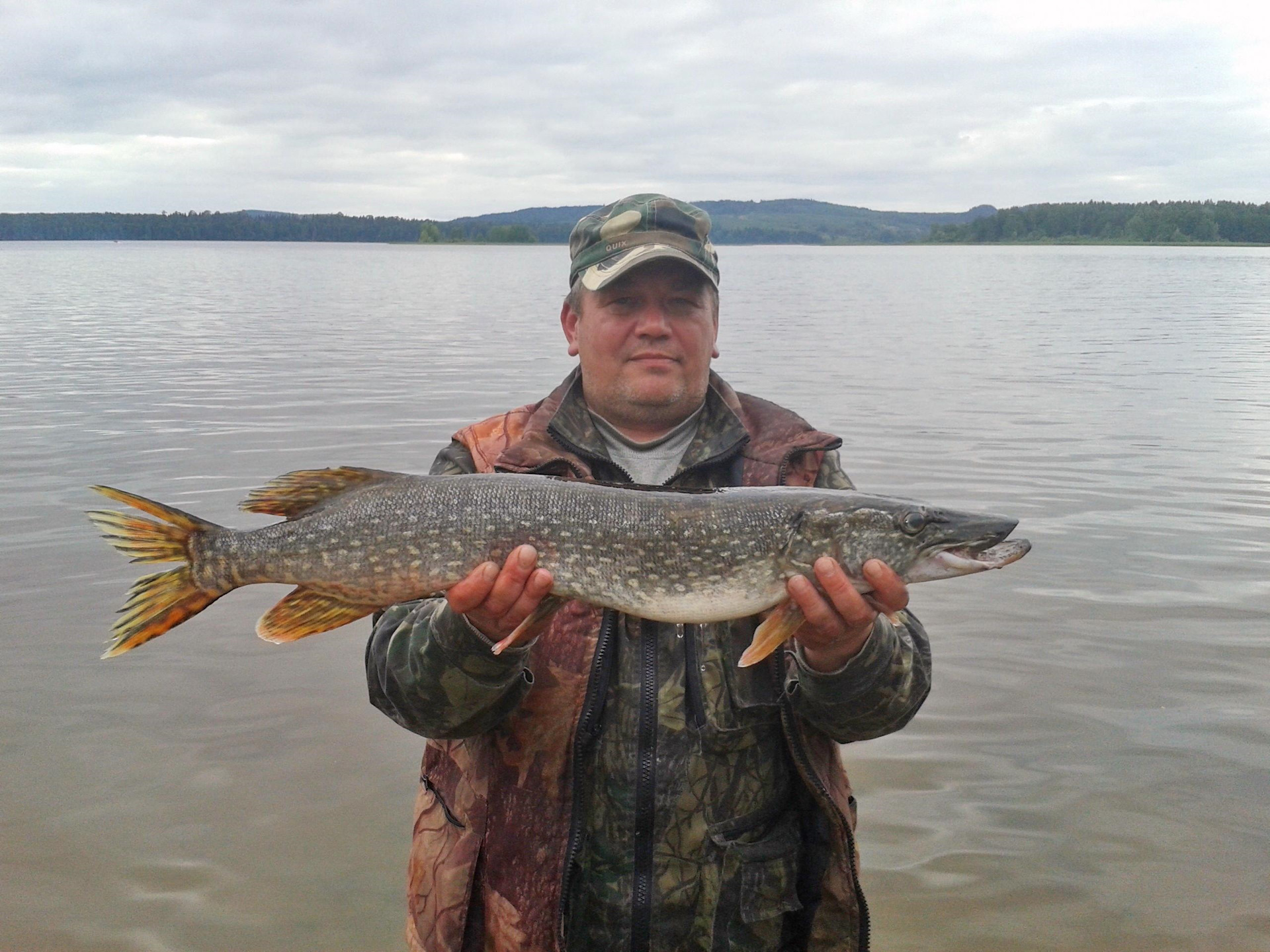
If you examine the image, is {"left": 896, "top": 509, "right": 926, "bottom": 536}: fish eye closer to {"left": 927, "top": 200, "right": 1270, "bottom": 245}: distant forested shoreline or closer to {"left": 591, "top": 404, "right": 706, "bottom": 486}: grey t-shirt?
{"left": 591, "top": 404, "right": 706, "bottom": 486}: grey t-shirt

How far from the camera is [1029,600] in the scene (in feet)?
23.6

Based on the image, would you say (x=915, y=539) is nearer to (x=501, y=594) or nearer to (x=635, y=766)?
(x=635, y=766)

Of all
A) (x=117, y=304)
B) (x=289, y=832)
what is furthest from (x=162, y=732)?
(x=117, y=304)

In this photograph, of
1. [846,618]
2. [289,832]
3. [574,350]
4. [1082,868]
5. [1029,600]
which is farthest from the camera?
[1029,600]

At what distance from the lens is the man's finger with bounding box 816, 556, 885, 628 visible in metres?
2.85

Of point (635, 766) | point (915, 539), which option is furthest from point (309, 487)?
point (915, 539)

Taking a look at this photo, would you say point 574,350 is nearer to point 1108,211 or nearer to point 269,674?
point 269,674

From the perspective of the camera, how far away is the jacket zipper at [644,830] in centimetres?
286

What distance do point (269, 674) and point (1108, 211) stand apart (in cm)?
14282

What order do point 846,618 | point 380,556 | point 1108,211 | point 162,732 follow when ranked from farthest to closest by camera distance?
point 1108,211
point 162,732
point 380,556
point 846,618

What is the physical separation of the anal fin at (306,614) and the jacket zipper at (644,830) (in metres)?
0.94

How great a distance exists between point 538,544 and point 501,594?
0.65ft

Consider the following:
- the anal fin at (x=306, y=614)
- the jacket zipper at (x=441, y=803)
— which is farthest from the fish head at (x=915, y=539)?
the anal fin at (x=306, y=614)

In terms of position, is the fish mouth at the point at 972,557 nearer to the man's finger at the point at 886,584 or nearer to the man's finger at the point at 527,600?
the man's finger at the point at 886,584
